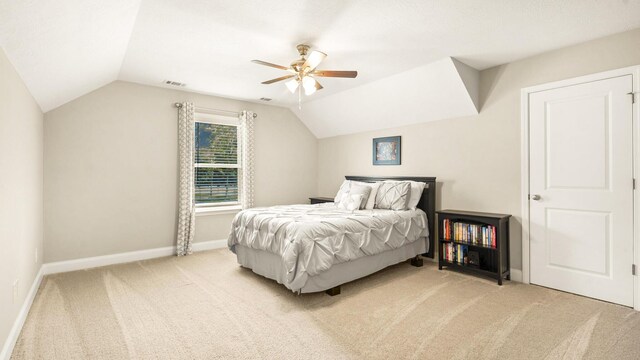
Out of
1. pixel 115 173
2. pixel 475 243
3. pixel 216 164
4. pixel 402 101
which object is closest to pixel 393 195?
pixel 475 243

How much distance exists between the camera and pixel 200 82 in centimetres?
431

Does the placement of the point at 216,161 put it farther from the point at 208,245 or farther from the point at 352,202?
the point at 352,202

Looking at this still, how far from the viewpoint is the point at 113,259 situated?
13.6 ft

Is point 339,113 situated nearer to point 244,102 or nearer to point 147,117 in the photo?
point 244,102

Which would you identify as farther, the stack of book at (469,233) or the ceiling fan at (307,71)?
the stack of book at (469,233)

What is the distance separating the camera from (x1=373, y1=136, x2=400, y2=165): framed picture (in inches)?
189

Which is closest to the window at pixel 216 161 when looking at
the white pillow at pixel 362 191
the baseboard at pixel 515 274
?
the white pillow at pixel 362 191

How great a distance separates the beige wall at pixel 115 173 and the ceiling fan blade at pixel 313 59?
8.20 ft

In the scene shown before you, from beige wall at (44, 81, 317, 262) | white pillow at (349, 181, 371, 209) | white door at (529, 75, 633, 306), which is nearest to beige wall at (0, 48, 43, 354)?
beige wall at (44, 81, 317, 262)

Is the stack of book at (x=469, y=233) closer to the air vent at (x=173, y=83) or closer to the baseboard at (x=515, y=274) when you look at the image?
the baseboard at (x=515, y=274)

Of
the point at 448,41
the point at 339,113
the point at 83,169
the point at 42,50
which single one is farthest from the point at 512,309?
the point at 83,169

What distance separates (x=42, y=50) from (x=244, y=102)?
322 cm

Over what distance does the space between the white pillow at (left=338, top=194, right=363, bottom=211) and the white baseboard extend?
221 centimetres

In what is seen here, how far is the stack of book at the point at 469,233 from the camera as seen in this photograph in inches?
137
